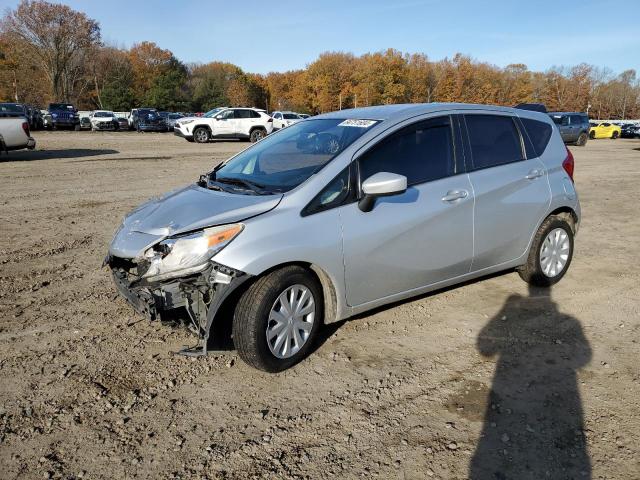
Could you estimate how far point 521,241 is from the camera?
4648 millimetres

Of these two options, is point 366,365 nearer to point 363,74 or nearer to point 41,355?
point 41,355

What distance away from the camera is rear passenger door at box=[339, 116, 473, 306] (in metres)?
3.56

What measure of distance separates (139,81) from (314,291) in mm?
80061

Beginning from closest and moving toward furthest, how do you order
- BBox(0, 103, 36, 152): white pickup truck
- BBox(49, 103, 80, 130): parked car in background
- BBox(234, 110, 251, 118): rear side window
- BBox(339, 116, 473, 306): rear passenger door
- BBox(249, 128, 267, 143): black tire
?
BBox(339, 116, 473, 306): rear passenger door < BBox(0, 103, 36, 152): white pickup truck < BBox(234, 110, 251, 118): rear side window < BBox(249, 128, 267, 143): black tire < BBox(49, 103, 80, 130): parked car in background

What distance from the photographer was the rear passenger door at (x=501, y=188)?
4.26 meters

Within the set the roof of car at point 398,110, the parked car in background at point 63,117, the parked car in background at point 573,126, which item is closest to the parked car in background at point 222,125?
the parked car in background at point 63,117

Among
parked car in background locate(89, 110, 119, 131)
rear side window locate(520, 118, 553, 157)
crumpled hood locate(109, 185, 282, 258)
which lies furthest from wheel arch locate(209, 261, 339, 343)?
parked car in background locate(89, 110, 119, 131)

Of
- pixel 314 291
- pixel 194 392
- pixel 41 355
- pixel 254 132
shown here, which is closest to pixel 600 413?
pixel 314 291

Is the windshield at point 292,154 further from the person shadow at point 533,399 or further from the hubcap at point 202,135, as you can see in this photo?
the hubcap at point 202,135

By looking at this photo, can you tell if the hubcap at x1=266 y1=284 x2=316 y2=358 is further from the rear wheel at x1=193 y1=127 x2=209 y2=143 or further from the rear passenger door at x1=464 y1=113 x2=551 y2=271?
the rear wheel at x1=193 y1=127 x2=209 y2=143

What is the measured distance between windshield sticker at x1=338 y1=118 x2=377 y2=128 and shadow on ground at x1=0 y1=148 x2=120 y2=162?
14.5m

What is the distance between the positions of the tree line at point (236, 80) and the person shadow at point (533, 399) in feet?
203

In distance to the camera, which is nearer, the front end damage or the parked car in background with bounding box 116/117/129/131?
the front end damage

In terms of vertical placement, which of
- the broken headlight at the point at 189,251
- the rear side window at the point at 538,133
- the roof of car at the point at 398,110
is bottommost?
the broken headlight at the point at 189,251
